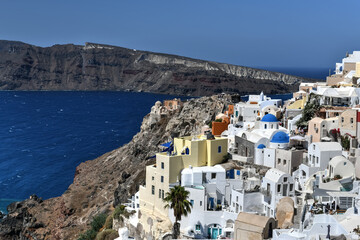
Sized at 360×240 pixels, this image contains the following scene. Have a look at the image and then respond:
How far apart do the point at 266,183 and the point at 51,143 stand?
332 ft

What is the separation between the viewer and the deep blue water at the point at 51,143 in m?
95.1

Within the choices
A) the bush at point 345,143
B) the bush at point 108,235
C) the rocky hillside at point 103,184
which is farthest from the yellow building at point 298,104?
the bush at point 108,235

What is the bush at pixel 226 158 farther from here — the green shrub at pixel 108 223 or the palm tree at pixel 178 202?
the green shrub at pixel 108 223

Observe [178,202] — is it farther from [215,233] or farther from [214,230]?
[215,233]

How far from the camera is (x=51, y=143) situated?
133625mm

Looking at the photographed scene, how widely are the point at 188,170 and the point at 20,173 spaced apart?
222 ft

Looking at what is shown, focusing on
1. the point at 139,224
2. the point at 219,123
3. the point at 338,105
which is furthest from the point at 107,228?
the point at 338,105

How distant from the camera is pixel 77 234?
6438 centimetres

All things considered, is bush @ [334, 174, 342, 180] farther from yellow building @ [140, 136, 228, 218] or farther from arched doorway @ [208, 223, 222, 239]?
yellow building @ [140, 136, 228, 218]

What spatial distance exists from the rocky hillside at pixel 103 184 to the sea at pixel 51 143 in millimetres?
7721

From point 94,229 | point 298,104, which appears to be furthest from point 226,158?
point 94,229

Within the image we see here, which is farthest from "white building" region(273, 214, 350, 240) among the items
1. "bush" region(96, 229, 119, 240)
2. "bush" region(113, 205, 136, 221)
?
"bush" region(96, 229, 119, 240)

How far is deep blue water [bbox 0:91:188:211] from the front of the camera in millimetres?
95062

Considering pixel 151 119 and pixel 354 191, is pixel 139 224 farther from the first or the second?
pixel 151 119
